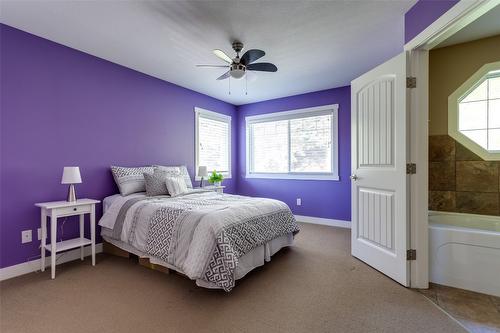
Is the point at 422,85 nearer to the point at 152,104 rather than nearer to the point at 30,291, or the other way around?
the point at 152,104

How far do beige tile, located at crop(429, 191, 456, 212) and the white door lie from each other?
1.01 meters

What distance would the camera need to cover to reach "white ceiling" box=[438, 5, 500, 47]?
2258 millimetres

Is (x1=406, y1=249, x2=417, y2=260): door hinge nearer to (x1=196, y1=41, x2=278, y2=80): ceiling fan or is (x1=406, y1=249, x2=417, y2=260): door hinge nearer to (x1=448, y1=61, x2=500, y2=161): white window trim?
(x1=448, y1=61, x2=500, y2=161): white window trim

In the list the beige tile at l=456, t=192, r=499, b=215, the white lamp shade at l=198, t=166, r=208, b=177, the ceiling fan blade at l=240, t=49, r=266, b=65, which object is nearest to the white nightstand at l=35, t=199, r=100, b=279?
the white lamp shade at l=198, t=166, r=208, b=177

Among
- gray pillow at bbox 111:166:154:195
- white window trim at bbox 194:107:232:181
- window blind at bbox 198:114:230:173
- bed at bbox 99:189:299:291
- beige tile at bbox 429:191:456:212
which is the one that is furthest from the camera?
window blind at bbox 198:114:230:173

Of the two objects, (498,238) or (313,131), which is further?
(313,131)

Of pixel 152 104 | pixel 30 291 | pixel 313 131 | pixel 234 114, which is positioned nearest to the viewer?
pixel 30 291

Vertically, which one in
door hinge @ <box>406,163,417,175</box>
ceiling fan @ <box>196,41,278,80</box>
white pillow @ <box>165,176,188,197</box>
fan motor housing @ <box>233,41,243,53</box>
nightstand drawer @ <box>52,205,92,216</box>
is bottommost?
nightstand drawer @ <box>52,205,92,216</box>

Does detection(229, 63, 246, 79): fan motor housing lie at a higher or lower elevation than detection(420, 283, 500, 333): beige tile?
higher

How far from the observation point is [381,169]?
2447mm

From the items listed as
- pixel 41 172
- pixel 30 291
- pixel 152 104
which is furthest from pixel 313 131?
pixel 30 291

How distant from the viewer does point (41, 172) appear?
2.63m

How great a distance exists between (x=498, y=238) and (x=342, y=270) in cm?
132

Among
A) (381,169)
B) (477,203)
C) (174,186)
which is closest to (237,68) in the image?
(174,186)
